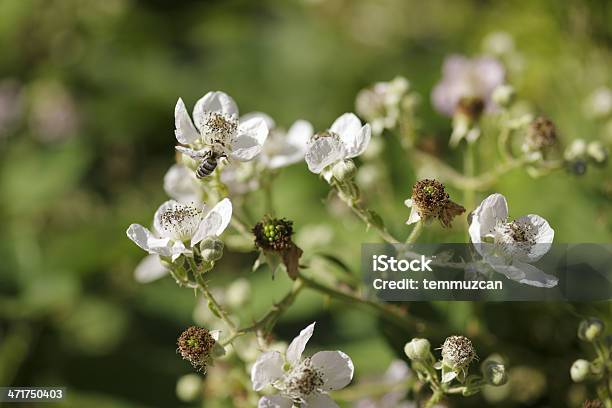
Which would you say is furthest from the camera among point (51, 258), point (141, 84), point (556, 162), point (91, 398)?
point (141, 84)

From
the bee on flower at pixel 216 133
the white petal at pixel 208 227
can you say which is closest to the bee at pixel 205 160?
the bee on flower at pixel 216 133

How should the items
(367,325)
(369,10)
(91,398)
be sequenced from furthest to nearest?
(369,10) → (91,398) → (367,325)

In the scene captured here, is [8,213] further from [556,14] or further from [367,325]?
[556,14]

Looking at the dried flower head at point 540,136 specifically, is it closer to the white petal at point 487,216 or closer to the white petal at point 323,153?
the white petal at point 487,216

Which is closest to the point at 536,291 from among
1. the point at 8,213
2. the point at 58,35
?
the point at 8,213

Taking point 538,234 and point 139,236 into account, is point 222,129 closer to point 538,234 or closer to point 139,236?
point 139,236

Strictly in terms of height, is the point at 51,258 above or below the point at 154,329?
above

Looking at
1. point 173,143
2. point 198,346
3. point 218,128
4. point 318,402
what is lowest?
point 318,402

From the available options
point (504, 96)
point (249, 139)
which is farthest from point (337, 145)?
point (504, 96)
